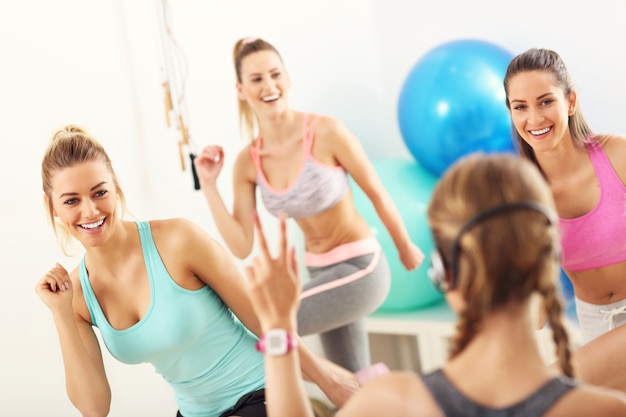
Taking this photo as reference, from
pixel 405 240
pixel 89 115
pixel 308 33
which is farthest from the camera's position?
pixel 308 33

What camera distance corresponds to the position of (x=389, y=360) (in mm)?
3547

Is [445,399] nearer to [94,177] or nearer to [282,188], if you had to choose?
[94,177]

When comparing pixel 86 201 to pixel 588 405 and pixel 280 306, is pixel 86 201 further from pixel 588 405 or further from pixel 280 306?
pixel 588 405

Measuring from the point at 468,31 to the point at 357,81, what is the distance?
55 cm

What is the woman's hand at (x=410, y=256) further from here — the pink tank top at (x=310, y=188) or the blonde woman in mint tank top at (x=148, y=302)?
the blonde woman in mint tank top at (x=148, y=302)

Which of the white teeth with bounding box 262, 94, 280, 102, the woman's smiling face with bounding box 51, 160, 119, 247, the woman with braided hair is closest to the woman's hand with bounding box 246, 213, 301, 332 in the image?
the woman with braided hair

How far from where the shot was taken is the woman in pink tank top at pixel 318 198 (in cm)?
254

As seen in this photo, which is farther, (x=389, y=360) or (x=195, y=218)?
(x=389, y=360)

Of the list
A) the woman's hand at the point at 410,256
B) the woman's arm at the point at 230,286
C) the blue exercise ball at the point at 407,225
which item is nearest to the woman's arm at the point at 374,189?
the woman's hand at the point at 410,256

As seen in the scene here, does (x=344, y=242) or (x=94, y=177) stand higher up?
(x=94, y=177)

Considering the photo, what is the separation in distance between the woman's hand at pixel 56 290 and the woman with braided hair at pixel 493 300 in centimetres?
94

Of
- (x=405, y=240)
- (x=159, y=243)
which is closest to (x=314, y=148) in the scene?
(x=405, y=240)

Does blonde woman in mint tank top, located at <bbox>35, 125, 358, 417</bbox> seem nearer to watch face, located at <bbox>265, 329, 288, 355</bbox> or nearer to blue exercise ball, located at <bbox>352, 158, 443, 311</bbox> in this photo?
watch face, located at <bbox>265, 329, 288, 355</bbox>

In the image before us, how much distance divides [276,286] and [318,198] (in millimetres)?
1479
